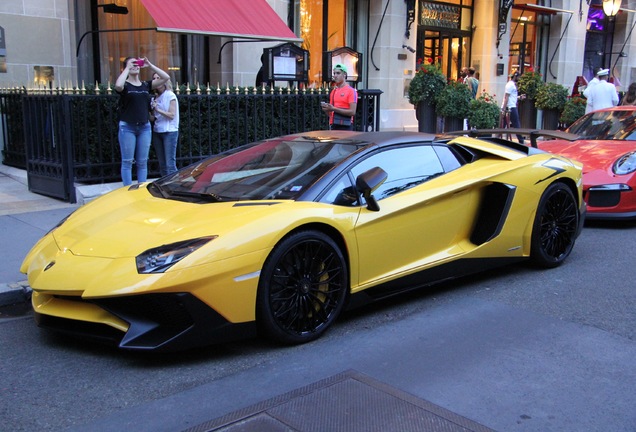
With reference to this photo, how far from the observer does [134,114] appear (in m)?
8.41

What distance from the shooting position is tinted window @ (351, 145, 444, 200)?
4.89m

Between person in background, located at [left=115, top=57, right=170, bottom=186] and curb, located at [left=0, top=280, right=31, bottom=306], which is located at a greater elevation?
person in background, located at [left=115, top=57, right=170, bottom=186]

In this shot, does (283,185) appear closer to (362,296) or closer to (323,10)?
(362,296)

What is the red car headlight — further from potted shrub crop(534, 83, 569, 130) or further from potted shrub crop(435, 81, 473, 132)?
potted shrub crop(534, 83, 569, 130)

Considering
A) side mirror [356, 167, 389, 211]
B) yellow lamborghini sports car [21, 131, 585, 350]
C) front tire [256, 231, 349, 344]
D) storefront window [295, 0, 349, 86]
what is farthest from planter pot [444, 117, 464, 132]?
front tire [256, 231, 349, 344]

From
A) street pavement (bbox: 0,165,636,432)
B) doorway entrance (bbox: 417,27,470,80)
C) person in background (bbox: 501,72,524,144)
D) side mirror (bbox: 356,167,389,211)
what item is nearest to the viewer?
street pavement (bbox: 0,165,636,432)

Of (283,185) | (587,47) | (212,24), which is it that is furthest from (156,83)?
(587,47)

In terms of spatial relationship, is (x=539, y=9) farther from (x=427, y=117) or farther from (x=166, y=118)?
(x=166, y=118)

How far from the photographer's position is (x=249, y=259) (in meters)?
3.95

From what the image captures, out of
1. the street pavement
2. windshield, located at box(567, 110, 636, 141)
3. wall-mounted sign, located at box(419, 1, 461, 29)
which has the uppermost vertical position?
wall-mounted sign, located at box(419, 1, 461, 29)

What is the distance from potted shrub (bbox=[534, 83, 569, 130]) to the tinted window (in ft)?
41.4

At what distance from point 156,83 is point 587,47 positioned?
21.4m

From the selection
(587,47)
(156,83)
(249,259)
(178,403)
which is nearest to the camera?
(178,403)

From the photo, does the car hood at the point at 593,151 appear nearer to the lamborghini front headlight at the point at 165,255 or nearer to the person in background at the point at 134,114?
the person in background at the point at 134,114
